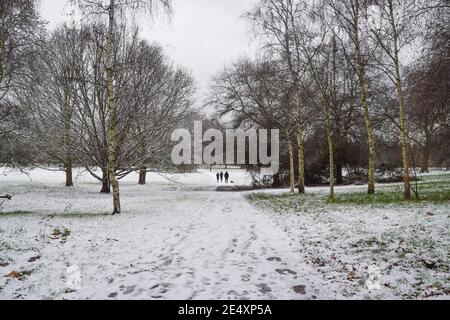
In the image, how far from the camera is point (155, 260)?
18.8 ft

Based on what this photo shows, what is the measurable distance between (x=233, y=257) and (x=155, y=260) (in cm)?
154

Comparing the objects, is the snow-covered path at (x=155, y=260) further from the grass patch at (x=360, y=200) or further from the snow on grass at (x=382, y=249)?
the grass patch at (x=360, y=200)

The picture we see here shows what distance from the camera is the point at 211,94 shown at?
26.7 metres

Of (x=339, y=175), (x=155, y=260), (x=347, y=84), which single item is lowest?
(x=155, y=260)

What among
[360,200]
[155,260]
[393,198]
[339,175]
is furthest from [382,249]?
[339,175]

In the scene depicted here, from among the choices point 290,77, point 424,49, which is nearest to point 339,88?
point 290,77

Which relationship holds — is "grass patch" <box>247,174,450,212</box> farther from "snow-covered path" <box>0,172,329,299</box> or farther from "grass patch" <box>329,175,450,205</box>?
"snow-covered path" <box>0,172,329,299</box>

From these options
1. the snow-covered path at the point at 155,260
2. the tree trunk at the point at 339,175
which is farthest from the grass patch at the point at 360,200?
the tree trunk at the point at 339,175

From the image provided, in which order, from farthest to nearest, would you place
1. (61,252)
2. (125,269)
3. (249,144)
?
(249,144) < (61,252) < (125,269)

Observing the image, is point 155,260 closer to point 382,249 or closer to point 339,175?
point 382,249

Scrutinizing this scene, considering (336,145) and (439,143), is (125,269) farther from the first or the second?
(439,143)

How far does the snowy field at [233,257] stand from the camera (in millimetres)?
4262

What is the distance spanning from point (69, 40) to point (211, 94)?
1340 centimetres
